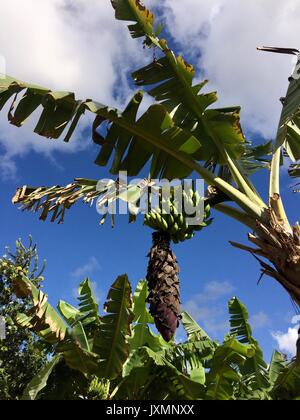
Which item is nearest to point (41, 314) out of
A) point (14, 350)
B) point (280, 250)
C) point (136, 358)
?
point (136, 358)

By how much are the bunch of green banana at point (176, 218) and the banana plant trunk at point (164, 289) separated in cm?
32

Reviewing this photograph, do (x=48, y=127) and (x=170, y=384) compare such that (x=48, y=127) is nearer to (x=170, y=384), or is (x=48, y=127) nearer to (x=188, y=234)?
(x=188, y=234)

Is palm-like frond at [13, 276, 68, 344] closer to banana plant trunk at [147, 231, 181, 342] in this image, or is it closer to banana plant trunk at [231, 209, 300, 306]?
banana plant trunk at [147, 231, 181, 342]

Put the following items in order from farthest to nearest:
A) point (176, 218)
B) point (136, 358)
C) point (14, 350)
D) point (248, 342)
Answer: point (14, 350), point (248, 342), point (136, 358), point (176, 218)

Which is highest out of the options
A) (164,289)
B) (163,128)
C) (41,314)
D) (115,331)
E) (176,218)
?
(163,128)

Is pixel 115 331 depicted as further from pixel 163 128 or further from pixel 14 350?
pixel 14 350

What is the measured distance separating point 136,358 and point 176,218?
131 inches

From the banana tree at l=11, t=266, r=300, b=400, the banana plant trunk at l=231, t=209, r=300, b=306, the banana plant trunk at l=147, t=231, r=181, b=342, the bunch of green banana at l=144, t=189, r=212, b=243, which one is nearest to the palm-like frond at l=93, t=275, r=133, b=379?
the banana tree at l=11, t=266, r=300, b=400

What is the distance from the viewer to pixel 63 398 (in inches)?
272

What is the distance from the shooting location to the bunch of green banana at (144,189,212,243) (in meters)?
4.73

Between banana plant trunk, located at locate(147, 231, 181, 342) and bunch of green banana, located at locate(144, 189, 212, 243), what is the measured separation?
32 centimetres

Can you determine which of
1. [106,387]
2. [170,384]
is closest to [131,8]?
[170,384]

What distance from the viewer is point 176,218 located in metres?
4.82
